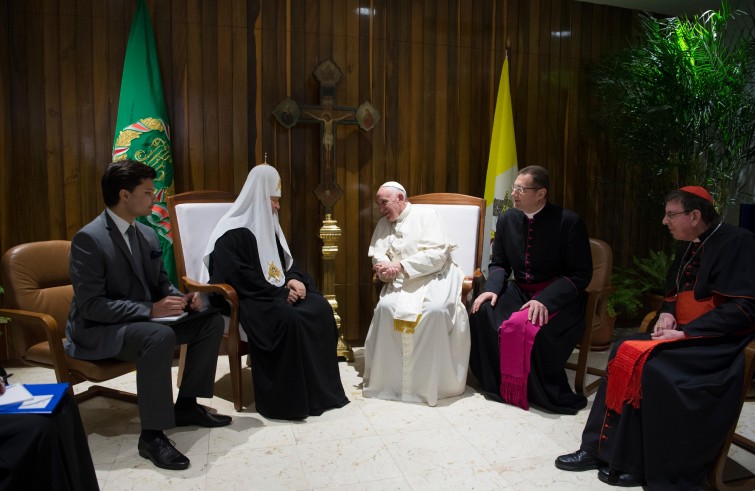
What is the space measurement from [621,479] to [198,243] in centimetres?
257

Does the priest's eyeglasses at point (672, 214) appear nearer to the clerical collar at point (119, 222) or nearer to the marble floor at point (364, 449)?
the marble floor at point (364, 449)

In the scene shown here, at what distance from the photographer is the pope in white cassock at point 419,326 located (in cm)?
336

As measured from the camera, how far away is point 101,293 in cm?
259

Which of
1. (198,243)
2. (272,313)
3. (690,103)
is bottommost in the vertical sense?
(272,313)

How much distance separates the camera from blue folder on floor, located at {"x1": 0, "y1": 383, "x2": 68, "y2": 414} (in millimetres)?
1673

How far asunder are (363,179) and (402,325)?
1.43 metres

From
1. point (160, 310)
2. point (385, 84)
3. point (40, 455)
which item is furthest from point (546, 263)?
point (40, 455)

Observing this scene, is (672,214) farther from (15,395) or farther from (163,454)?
(15,395)

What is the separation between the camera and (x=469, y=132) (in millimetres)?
4660

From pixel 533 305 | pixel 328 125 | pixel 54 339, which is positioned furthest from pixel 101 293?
pixel 533 305

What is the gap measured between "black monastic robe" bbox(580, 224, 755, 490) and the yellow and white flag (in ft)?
6.51

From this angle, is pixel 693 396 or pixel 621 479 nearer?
pixel 693 396

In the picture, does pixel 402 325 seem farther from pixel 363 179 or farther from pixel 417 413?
pixel 363 179

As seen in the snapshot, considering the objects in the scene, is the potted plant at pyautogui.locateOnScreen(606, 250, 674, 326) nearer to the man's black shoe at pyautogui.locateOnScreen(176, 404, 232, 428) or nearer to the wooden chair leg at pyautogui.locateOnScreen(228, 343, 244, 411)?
the wooden chair leg at pyautogui.locateOnScreen(228, 343, 244, 411)
